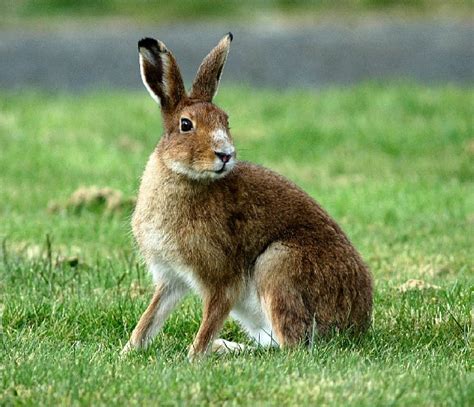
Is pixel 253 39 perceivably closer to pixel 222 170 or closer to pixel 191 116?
pixel 191 116

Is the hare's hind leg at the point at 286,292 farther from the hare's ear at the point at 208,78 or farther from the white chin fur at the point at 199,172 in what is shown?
the hare's ear at the point at 208,78

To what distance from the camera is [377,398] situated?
5043 mm

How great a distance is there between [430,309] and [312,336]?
0.98m

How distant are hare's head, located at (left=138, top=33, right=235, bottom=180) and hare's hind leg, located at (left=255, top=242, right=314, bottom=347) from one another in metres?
0.56

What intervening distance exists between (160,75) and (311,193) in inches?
184

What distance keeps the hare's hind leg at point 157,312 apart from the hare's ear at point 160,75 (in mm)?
973

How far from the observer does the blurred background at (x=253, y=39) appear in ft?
54.9

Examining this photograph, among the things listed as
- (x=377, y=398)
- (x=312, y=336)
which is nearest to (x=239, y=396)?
(x=377, y=398)

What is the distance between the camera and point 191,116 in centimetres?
604

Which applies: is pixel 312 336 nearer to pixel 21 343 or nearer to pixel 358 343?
pixel 358 343

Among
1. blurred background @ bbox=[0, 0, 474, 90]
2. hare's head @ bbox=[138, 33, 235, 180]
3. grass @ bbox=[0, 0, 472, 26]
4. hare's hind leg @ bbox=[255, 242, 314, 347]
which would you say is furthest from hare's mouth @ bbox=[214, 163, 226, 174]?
grass @ bbox=[0, 0, 472, 26]

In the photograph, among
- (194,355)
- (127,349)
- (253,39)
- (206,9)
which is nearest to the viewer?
(194,355)

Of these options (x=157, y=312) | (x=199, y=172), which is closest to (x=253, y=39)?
(x=157, y=312)

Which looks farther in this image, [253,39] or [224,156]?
[253,39]
